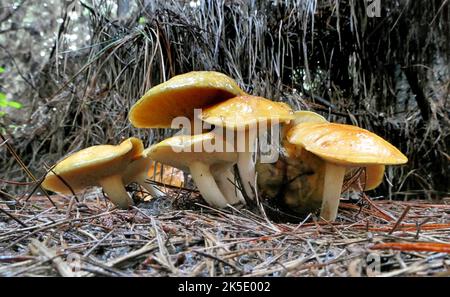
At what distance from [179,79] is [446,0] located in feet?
6.99

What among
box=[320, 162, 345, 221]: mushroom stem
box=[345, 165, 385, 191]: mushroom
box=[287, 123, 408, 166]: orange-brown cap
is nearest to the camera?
box=[287, 123, 408, 166]: orange-brown cap

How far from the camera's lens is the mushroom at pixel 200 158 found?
1.58 m

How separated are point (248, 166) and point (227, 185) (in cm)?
20

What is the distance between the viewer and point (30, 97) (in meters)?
4.21

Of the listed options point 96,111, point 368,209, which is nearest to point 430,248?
point 368,209

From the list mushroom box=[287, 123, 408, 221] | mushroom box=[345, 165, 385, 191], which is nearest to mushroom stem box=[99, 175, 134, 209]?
mushroom box=[287, 123, 408, 221]

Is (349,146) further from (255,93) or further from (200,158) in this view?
(255,93)

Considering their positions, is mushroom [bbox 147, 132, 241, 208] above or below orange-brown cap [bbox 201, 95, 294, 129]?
below

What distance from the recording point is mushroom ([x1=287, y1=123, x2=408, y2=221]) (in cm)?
140

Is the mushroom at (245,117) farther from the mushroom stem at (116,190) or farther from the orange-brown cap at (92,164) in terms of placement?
the mushroom stem at (116,190)

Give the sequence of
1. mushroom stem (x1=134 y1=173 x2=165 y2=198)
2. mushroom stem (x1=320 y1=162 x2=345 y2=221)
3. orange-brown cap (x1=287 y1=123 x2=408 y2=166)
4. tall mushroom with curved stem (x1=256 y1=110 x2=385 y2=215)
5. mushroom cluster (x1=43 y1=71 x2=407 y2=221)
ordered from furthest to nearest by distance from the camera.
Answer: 1. mushroom stem (x1=134 y1=173 x2=165 y2=198)
2. tall mushroom with curved stem (x1=256 y1=110 x2=385 y2=215)
3. mushroom stem (x1=320 y1=162 x2=345 y2=221)
4. mushroom cluster (x1=43 y1=71 x2=407 y2=221)
5. orange-brown cap (x1=287 y1=123 x2=408 y2=166)

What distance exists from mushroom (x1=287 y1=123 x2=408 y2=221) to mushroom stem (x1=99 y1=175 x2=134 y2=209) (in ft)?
2.96

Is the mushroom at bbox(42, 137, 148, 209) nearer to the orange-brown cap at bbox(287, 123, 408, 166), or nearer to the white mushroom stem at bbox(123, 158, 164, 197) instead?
the white mushroom stem at bbox(123, 158, 164, 197)

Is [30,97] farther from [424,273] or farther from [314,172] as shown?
[424,273]
